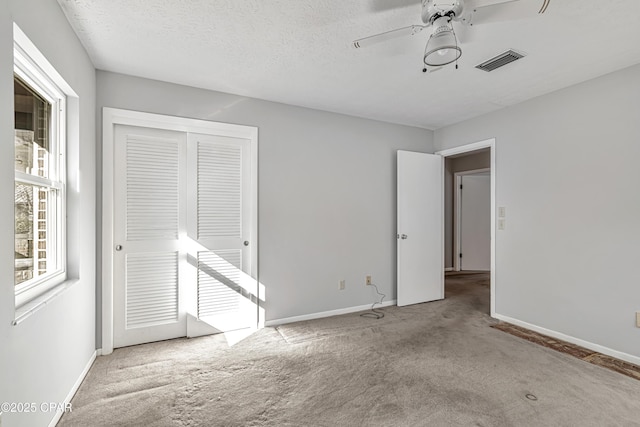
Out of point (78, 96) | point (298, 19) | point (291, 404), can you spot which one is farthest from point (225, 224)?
point (298, 19)

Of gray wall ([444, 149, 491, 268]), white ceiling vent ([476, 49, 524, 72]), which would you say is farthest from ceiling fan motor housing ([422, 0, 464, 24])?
gray wall ([444, 149, 491, 268])

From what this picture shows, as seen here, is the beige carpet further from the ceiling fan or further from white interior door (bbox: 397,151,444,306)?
the ceiling fan

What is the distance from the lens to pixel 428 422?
182 centimetres

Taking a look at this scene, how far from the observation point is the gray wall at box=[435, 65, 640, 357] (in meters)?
2.59

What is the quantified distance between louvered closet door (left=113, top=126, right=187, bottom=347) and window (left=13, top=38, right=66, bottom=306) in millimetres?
659

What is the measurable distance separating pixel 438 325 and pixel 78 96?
3.98m

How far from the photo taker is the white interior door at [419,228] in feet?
13.5

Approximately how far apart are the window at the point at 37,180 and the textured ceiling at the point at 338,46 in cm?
57

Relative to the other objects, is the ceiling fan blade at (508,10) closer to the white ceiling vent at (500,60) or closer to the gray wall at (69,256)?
the white ceiling vent at (500,60)

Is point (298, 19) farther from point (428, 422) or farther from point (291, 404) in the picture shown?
point (428, 422)

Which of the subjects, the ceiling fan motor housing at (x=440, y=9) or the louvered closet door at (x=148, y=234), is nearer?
the ceiling fan motor housing at (x=440, y=9)

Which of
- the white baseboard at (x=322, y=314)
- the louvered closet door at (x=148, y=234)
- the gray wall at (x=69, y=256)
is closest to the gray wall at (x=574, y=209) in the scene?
the white baseboard at (x=322, y=314)

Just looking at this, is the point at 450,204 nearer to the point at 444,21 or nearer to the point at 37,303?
the point at 444,21

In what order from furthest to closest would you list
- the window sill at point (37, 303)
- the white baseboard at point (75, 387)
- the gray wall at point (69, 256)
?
the white baseboard at point (75, 387)
the window sill at point (37, 303)
the gray wall at point (69, 256)
